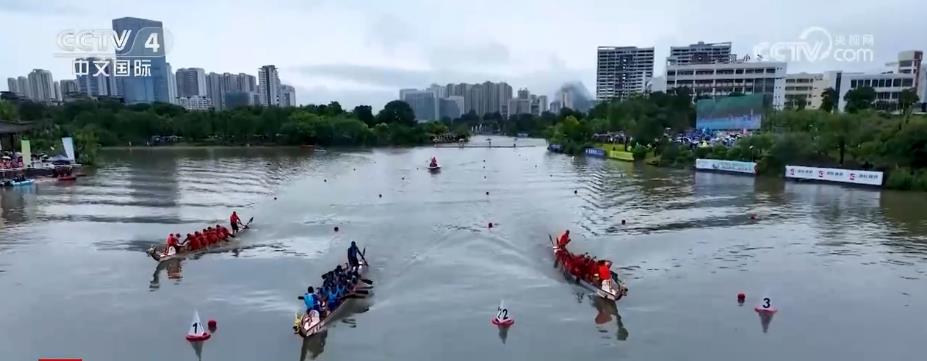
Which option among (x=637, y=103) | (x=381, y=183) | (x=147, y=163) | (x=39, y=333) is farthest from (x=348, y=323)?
(x=637, y=103)

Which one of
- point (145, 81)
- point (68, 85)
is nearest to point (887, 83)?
point (145, 81)

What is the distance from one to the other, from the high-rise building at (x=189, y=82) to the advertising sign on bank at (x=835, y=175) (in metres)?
156

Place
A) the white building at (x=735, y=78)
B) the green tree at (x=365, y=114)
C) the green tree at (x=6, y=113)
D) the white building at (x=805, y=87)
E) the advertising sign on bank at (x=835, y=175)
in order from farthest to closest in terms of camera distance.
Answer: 1. the green tree at (x=365, y=114)
2. the white building at (x=805, y=87)
3. the white building at (x=735, y=78)
4. the green tree at (x=6, y=113)
5. the advertising sign on bank at (x=835, y=175)

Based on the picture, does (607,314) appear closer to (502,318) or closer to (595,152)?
(502,318)

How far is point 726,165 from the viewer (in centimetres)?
3922

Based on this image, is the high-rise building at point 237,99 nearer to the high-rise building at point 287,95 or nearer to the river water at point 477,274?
the high-rise building at point 287,95

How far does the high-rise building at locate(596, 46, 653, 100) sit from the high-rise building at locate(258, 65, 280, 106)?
90.3 meters

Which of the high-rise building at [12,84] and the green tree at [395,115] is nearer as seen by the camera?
the green tree at [395,115]

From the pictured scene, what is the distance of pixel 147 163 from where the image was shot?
167 feet

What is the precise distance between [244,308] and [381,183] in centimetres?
2378

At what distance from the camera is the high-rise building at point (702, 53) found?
4257 inches

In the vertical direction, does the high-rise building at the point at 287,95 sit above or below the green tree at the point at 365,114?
above

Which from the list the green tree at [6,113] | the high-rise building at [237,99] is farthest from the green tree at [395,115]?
the high-rise building at [237,99]

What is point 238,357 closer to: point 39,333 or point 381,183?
point 39,333
